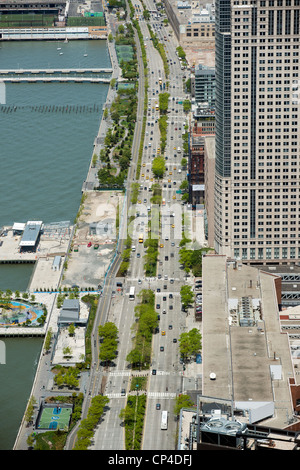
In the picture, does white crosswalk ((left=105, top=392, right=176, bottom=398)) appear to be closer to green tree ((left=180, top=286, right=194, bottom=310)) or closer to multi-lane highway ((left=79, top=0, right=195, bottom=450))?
multi-lane highway ((left=79, top=0, right=195, bottom=450))

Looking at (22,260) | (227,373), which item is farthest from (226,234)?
(227,373)

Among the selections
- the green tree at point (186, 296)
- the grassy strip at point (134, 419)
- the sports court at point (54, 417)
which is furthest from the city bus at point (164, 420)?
the green tree at point (186, 296)

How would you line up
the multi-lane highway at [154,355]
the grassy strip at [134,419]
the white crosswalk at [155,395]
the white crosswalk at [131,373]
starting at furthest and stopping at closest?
the white crosswalk at [131,373] → the white crosswalk at [155,395] → the multi-lane highway at [154,355] → the grassy strip at [134,419]

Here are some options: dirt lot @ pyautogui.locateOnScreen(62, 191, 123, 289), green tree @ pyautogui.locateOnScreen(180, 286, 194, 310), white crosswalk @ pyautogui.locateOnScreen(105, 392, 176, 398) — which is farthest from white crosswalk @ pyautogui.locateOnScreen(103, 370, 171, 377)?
dirt lot @ pyautogui.locateOnScreen(62, 191, 123, 289)

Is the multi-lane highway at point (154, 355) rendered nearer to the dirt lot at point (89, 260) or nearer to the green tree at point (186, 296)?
the green tree at point (186, 296)
